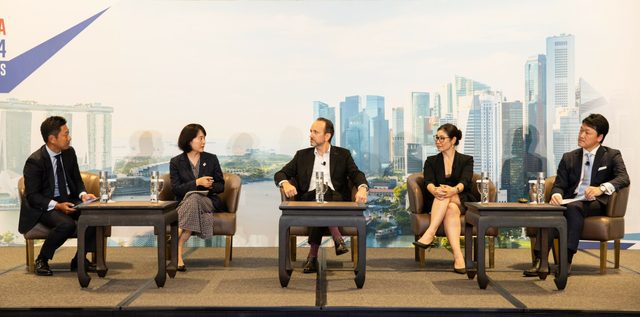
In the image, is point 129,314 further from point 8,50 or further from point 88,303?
point 8,50

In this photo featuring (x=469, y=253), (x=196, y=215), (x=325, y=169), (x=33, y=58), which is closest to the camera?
(x=469, y=253)

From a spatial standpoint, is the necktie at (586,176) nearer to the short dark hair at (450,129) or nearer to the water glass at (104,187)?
the short dark hair at (450,129)

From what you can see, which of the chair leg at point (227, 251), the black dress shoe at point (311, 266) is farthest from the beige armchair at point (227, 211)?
the black dress shoe at point (311, 266)

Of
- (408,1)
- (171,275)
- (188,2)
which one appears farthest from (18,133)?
(408,1)

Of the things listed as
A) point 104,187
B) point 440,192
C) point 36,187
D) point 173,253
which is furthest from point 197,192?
point 440,192

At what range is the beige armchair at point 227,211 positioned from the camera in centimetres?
630

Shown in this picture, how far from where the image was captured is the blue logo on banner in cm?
756

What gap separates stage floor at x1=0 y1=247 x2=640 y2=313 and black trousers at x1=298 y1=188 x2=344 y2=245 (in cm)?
30

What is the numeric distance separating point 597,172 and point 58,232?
4.17 meters

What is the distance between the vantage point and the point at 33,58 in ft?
24.9

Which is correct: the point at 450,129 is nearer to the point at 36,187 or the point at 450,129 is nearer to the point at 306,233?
the point at 306,233

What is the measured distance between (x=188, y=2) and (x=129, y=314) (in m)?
3.86

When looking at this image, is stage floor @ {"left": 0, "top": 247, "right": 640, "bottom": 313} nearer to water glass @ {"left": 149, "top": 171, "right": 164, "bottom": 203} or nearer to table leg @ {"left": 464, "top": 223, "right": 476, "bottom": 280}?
table leg @ {"left": 464, "top": 223, "right": 476, "bottom": 280}

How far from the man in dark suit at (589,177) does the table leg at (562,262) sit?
596 millimetres
